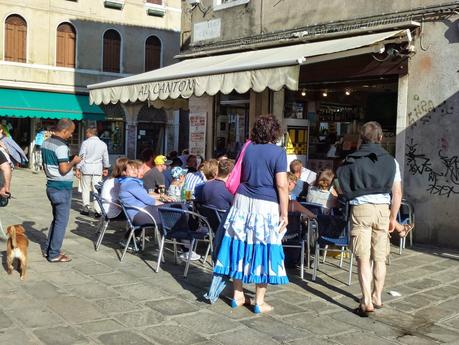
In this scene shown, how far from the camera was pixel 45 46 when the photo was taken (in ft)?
72.2

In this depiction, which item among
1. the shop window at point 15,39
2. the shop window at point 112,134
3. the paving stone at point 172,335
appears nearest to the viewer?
the paving stone at point 172,335

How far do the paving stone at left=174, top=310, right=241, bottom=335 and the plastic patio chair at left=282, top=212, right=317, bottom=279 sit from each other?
145 centimetres

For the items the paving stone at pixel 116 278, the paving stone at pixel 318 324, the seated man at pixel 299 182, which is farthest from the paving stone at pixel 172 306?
the seated man at pixel 299 182

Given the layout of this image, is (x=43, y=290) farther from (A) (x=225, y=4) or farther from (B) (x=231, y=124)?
(A) (x=225, y=4)

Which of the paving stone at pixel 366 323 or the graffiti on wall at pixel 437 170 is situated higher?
the graffiti on wall at pixel 437 170

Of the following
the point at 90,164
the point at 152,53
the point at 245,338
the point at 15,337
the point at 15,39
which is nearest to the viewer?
the point at 15,337

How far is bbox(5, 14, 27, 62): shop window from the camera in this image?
21.2 m

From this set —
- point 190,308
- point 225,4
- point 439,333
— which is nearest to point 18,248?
point 190,308

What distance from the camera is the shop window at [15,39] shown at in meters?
21.2

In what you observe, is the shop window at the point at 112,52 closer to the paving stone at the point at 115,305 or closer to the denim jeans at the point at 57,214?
the denim jeans at the point at 57,214

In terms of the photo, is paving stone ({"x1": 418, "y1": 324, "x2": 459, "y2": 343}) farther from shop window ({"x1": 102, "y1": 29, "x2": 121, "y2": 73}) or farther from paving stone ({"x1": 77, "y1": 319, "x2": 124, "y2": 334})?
shop window ({"x1": 102, "y1": 29, "x2": 121, "y2": 73})

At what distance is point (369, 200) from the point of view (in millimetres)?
4570

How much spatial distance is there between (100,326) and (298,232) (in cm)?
237

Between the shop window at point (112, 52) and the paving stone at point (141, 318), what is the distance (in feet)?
67.4
